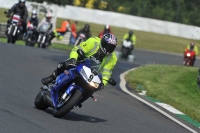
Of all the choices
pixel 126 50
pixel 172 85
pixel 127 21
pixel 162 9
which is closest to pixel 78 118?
pixel 172 85

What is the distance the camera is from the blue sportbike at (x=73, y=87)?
31.2 feet

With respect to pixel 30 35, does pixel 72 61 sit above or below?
above

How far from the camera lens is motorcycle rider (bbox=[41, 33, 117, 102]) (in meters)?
9.80

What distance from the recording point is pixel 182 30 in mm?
51812

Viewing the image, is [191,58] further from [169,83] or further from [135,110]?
[135,110]

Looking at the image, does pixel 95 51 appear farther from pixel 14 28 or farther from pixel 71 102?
pixel 14 28

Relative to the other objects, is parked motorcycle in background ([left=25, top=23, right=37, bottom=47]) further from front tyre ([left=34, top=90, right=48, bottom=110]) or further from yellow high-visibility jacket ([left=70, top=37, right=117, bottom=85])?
yellow high-visibility jacket ([left=70, top=37, right=117, bottom=85])

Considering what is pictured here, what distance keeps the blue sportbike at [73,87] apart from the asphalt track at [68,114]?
9.2 inches

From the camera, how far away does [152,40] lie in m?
51.2

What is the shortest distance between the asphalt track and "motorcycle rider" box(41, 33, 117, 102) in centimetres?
68

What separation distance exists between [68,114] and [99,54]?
1.25 meters

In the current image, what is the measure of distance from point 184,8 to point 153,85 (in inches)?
→ 1482

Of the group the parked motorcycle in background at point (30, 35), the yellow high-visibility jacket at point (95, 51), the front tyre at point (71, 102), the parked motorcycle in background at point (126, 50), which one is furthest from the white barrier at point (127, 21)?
the front tyre at point (71, 102)

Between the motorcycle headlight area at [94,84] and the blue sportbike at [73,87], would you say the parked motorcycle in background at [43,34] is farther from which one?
the motorcycle headlight area at [94,84]
